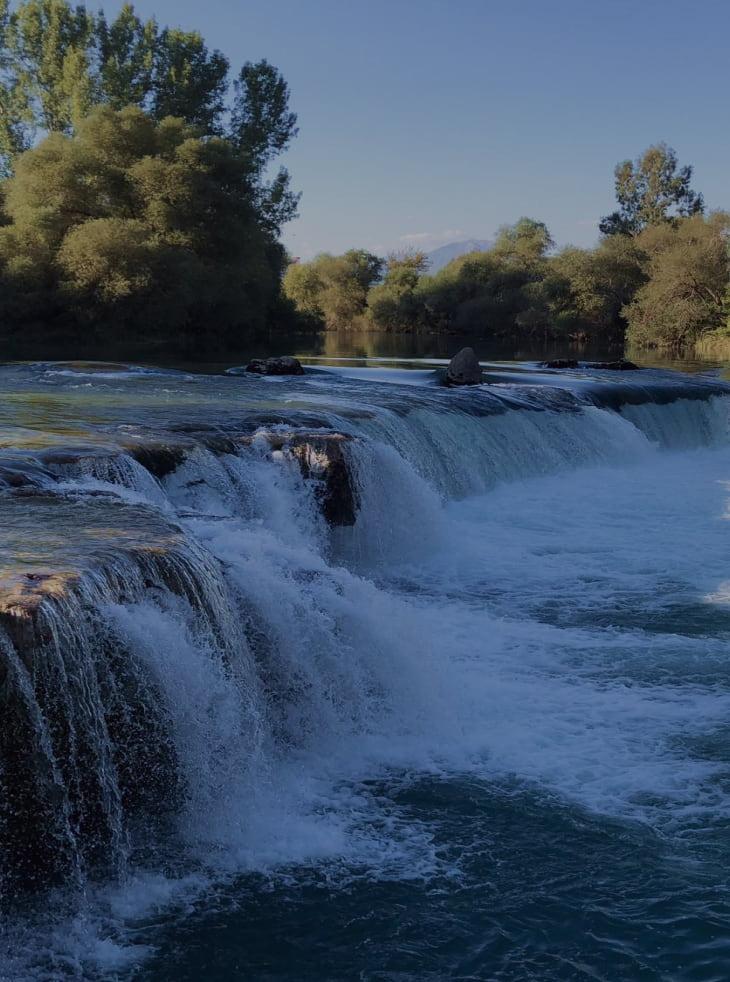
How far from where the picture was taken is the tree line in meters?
40.3

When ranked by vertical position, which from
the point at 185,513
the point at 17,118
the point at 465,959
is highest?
the point at 17,118

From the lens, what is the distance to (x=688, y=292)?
40188 millimetres

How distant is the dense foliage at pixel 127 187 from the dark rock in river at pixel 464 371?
45.8 feet

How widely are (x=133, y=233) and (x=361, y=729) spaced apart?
88.7 ft

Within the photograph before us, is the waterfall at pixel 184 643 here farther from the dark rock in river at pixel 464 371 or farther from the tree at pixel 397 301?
the tree at pixel 397 301

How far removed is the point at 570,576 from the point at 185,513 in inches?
148

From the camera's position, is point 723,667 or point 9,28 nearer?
point 723,667

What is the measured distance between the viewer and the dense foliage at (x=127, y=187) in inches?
1161

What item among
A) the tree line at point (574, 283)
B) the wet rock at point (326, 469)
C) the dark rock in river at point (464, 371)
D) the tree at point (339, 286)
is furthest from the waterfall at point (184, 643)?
the tree at point (339, 286)

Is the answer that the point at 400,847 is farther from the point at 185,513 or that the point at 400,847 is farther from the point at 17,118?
the point at 17,118

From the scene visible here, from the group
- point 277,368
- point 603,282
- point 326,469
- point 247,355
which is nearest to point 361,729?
point 326,469

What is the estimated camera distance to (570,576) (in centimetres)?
887

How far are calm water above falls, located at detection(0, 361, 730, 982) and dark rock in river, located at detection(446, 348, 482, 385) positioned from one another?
348 inches

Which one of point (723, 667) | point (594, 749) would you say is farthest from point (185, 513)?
point (723, 667)
